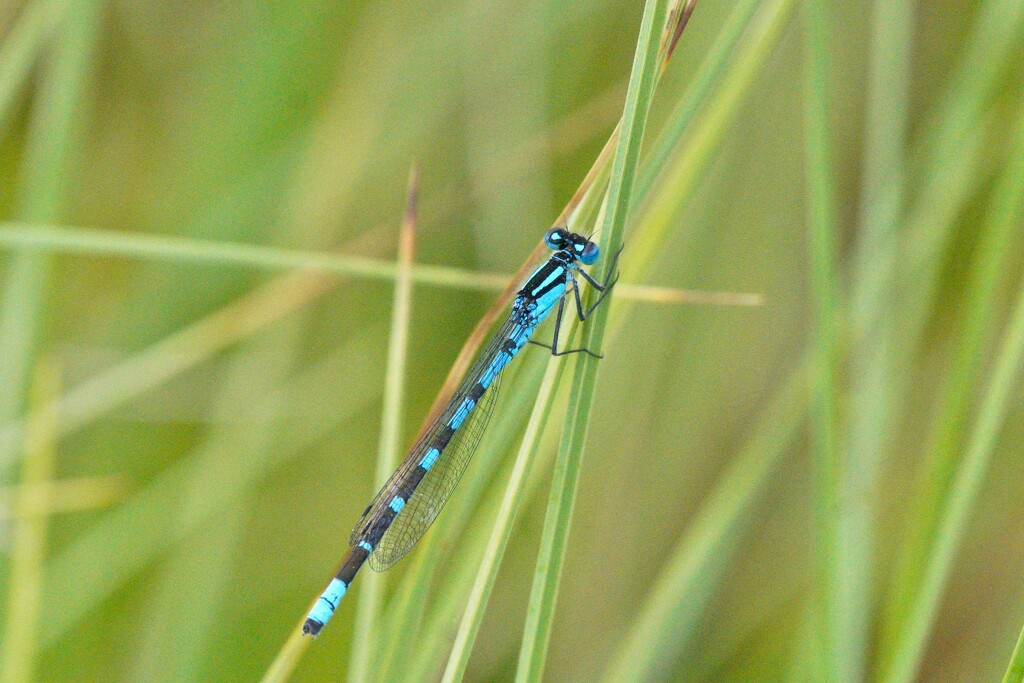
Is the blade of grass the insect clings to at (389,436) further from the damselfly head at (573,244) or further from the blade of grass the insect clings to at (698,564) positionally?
the blade of grass the insect clings to at (698,564)

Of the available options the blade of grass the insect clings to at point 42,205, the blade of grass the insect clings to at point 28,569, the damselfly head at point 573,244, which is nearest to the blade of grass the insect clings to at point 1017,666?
the damselfly head at point 573,244

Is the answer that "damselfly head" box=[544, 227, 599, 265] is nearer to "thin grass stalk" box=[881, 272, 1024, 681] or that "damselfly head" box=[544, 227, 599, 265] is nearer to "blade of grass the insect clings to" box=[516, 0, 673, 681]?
"blade of grass the insect clings to" box=[516, 0, 673, 681]

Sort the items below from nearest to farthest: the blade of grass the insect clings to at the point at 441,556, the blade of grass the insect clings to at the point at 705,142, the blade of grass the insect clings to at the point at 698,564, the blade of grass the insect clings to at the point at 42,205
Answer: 1. the blade of grass the insect clings to at the point at 441,556
2. the blade of grass the insect clings to at the point at 705,142
3. the blade of grass the insect clings to at the point at 698,564
4. the blade of grass the insect clings to at the point at 42,205

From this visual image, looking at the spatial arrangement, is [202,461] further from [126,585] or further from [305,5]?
[305,5]

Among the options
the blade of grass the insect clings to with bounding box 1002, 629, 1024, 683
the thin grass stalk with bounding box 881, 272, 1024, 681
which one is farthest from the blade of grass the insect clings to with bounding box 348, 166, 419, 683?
the blade of grass the insect clings to with bounding box 1002, 629, 1024, 683

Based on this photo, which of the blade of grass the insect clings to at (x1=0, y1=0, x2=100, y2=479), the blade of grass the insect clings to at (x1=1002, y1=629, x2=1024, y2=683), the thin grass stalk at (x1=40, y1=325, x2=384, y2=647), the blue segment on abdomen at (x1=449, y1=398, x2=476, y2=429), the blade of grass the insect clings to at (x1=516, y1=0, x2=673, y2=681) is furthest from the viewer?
the thin grass stalk at (x1=40, y1=325, x2=384, y2=647)
